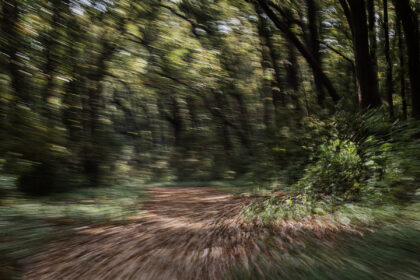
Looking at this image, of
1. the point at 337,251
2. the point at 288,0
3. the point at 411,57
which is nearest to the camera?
the point at 337,251

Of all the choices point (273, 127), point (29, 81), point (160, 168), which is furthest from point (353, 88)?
point (160, 168)

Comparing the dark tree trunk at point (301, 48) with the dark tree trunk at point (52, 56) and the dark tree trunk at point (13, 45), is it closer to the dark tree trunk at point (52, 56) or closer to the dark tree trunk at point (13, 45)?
the dark tree trunk at point (52, 56)

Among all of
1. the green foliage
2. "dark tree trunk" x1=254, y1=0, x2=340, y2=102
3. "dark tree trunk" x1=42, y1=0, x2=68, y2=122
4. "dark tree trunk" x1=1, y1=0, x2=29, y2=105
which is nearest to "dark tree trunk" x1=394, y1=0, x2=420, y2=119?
"dark tree trunk" x1=254, y1=0, x2=340, y2=102

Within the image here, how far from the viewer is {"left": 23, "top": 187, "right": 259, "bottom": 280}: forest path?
3367 millimetres

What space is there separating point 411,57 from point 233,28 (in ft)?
24.5

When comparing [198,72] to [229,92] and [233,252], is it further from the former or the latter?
[233,252]

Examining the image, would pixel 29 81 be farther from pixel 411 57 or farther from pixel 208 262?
pixel 411 57

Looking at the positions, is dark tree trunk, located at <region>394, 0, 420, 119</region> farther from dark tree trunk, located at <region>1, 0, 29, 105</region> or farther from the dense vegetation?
dark tree trunk, located at <region>1, 0, 29, 105</region>

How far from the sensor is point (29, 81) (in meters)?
4.50

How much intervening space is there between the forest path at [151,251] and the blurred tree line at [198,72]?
141 centimetres

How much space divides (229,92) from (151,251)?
12095 millimetres

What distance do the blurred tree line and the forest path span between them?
1.41 meters

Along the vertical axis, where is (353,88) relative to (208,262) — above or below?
above

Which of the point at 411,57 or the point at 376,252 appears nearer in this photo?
the point at 376,252
